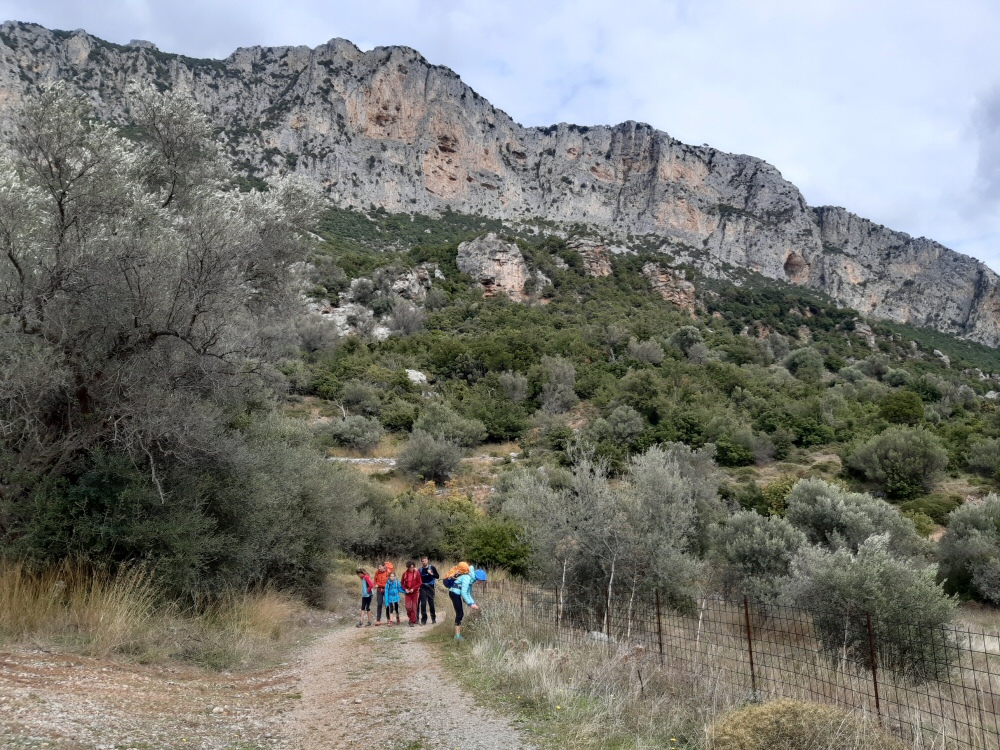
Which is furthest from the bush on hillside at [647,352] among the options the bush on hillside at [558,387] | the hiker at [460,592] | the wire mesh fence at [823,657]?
the hiker at [460,592]

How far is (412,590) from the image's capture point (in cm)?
1052

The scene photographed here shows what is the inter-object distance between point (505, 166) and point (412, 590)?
90.9 m

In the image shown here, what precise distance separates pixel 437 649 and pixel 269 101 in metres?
88.2

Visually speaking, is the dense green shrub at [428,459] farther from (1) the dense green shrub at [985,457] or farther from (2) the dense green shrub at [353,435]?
(1) the dense green shrub at [985,457]

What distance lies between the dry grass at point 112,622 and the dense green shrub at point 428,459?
15.8 metres

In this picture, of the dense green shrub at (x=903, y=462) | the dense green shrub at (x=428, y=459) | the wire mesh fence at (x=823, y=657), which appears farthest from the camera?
the dense green shrub at (x=428, y=459)

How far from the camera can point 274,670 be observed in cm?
625

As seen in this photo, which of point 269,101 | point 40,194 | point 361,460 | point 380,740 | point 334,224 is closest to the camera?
point 380,740

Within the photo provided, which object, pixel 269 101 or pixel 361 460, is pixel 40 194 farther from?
pixel 269 101

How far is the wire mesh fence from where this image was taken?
15.9 ft

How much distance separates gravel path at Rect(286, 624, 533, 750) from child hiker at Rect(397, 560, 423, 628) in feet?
10.8

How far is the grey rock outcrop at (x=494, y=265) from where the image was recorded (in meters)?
52.8

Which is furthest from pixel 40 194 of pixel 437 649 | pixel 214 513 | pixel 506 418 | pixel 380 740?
pixel 506 418

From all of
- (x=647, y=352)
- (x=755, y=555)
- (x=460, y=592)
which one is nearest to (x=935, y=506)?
(x=755, y=555)
